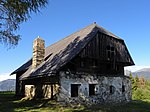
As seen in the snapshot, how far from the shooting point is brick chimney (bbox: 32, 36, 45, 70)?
2691 centimetres

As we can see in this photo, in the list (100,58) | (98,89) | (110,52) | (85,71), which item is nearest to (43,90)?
(85,71)

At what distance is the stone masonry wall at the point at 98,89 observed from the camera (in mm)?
21172

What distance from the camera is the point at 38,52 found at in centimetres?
2706

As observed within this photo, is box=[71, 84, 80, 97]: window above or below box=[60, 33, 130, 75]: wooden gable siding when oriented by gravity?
below

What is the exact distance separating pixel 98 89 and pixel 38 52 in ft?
27.7

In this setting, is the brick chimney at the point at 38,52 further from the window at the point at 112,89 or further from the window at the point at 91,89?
the window at the point at 112,89

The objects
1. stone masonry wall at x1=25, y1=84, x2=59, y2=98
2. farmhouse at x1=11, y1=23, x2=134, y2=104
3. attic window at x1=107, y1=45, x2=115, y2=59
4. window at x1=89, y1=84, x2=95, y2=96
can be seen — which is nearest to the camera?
farmhouse at x1=11, y1=23, x2=134, y2=104

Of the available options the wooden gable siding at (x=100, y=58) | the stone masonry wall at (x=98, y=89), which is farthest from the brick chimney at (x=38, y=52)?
the stone masonry wall at (x=98, y=89)

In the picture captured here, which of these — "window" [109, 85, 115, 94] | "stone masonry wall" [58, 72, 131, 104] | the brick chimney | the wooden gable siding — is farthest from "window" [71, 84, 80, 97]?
the brick chimney

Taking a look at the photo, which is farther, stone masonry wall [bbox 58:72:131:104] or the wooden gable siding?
the wooden gable siding

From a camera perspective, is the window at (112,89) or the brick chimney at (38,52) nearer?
the window at (112,89)

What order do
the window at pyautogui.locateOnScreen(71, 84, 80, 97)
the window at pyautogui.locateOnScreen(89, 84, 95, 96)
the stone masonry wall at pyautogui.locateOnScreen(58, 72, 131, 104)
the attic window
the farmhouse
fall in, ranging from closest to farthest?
1. the stone masonry wall at pyautogui.locateOnScreen(58, 72, 131, 104)
2. the farmhouse
3. the window at pyautogui.locateOnScreen(71, 84, 80, 97)
4. the window at pyautogui.locateOnScreen(89, 84, 95, 96)
5. the attic window

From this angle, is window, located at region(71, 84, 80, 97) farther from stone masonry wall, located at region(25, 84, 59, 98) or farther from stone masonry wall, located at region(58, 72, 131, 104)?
stone masonry wall, located at region(25, 84, 59, 98)

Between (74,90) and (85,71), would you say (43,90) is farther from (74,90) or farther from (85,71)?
(85,71)
